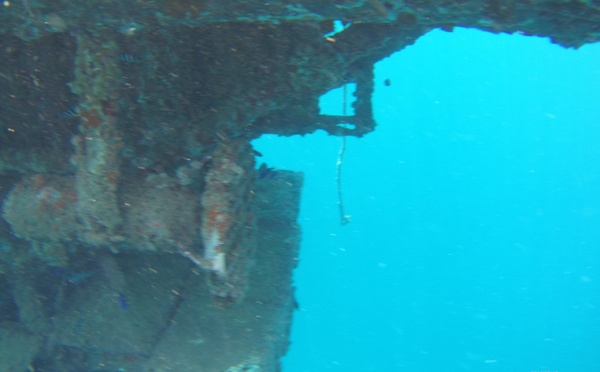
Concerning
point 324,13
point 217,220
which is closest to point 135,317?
point 217,220

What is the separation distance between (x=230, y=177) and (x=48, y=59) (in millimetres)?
1964

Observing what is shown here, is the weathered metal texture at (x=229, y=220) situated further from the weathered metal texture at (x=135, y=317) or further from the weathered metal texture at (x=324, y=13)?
the weathered metal texture at (x=324, y=13)

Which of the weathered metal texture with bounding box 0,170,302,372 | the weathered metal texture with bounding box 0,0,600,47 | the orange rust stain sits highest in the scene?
the weathered metal texture with bounding box 0,0,600,47

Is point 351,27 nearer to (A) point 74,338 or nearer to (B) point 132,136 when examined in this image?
(B) point 132,136

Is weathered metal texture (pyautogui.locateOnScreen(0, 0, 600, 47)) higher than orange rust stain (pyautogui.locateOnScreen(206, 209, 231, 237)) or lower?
higher

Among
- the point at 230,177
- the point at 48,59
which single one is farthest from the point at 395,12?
the point at 48,59

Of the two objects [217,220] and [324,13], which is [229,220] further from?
[324,13]

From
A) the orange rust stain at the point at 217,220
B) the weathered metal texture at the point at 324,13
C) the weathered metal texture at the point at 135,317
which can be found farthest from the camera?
the weathered metal texture at the point at 135,317

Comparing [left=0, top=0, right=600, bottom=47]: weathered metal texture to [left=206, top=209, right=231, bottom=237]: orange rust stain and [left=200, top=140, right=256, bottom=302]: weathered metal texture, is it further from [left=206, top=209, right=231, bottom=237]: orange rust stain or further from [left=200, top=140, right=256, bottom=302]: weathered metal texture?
[left=206, top=209, right=231, bottom=237]: orange rust stain

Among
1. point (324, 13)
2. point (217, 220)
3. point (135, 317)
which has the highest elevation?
point (324, 13)

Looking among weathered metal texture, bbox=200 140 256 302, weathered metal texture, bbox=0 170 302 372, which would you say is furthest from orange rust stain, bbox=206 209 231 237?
weathered metal texture, bbox=0 170 302 372

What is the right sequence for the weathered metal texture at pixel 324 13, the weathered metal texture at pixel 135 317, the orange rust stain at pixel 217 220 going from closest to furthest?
the weathered metal texture at pixel 324 13 < the orange rust stain at pixel 217 220 < the weathered metal texture at pixel 135 317

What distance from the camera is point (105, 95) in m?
3.70

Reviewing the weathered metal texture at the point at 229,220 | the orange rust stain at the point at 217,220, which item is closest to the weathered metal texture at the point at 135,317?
the weathered metal texture at the point at 229,220
